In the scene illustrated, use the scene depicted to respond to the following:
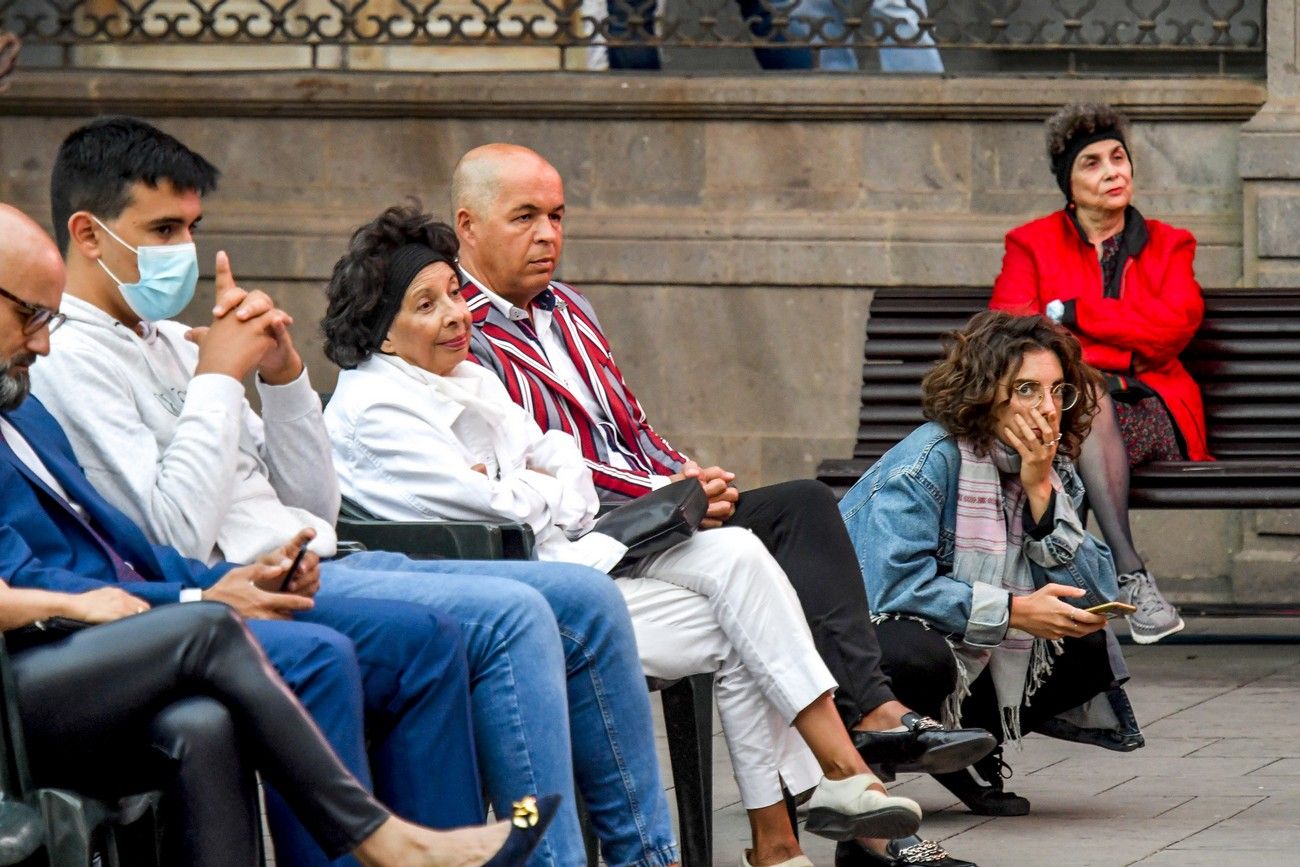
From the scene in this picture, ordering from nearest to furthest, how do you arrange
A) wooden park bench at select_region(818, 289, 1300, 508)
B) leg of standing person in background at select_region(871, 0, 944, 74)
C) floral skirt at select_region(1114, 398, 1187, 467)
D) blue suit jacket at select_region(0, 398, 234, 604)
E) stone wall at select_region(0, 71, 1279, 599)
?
blue suit jacket at select_region(0, 398, 234, 604)
floral skirt at select_region(1114, 398, 1187, 467)
wooden park bench at select_region(818, 289, 1300, 508)
stone wall at select_region(0, 71, 1279, 599)
leg of standing person in background at select_region(871, 0, 944, 74)

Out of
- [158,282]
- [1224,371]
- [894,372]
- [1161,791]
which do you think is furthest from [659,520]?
[1224,371]

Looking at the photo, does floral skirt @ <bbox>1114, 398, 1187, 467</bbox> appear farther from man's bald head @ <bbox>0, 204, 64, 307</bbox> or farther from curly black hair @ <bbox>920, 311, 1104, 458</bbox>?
man's bald head @ <bbox>0, 204, 64, 307</bbox>

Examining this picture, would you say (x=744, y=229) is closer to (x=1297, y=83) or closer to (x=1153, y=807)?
(x=1297, y=83)

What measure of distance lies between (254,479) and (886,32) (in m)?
5.08

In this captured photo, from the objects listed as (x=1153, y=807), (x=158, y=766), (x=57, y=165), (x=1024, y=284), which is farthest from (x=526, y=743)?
(x=1024, y=284)

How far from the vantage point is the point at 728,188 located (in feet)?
29.5

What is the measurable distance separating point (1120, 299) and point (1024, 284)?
31 cm

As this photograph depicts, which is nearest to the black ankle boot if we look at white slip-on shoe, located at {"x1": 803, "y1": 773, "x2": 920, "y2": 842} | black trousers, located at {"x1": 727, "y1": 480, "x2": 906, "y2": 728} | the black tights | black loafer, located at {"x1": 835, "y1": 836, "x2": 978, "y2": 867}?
black loafer, located at {"x1": 835, "y1": 836, "x2": 978, "y2": 867}

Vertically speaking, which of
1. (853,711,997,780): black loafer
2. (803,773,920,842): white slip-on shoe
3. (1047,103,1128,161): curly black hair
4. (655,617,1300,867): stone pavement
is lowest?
(655,617,1300,867): stone pavement

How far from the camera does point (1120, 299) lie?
24.7ft

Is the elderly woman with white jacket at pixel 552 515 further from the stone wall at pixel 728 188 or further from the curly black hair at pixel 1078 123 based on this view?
the stone wall at pixel 728 188

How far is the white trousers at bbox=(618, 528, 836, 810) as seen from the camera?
4.69 m

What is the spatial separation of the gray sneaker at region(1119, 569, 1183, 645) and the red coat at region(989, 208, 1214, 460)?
2.26 ft

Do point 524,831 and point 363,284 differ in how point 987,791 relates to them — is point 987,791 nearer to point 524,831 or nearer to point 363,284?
point 363,284
